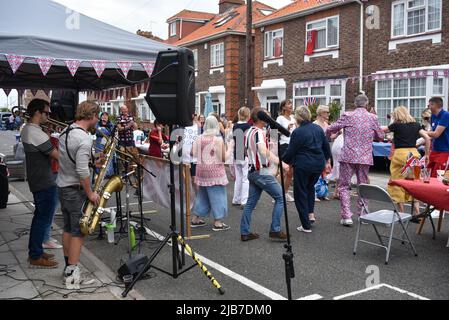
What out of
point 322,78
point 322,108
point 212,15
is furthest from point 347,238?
point 212,15

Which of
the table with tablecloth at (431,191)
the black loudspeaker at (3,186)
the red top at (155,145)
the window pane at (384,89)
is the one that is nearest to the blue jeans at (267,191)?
the table with tablecloth at (431,191)

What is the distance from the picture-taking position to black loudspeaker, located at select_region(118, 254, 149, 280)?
16.0 ft

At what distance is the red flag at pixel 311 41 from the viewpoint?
20656mm

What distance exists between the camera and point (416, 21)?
1644 cm

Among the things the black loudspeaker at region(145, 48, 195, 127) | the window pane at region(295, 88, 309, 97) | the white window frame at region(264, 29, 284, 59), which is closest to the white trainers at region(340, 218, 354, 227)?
the black loudspeaker at region(145, 48, 195, 127)

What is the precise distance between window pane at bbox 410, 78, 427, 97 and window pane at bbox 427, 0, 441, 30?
1.82 metres

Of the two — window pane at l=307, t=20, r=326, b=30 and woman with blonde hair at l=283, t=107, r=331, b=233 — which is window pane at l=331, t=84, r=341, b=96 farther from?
woman with blonde hair at l=283, t=107, r=331, b=233

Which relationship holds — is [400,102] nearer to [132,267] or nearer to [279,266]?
[279,266]

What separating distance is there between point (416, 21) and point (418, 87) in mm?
2342

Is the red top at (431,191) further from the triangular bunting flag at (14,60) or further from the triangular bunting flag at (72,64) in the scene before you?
the triangular bunting flag at (14,60)

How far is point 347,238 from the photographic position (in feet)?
22.0

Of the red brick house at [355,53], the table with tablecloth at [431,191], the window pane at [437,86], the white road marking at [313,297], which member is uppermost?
the red brick house at [355,53]

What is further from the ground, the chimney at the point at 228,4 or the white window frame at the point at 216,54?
the chimney at the point at 228,4

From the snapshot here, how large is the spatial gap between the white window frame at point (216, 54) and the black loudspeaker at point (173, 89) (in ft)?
76.1
